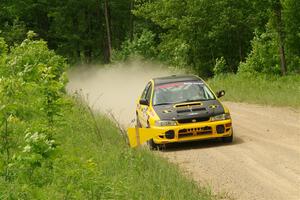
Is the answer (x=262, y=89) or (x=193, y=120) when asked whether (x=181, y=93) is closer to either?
(x=193, y=120)

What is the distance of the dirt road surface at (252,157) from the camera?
8992 mm

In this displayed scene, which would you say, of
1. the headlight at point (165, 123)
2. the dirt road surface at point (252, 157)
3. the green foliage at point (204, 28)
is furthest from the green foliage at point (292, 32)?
the headlight at point (165, 123)

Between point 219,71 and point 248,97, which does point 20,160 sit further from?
point 219,71

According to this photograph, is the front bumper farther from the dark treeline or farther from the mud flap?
the dark treeline

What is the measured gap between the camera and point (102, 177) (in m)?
7.62

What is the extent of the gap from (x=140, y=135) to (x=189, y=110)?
4.36 ft

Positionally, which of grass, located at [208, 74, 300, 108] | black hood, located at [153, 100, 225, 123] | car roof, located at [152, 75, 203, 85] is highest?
car roof, located at [152, 75, 203, 85]

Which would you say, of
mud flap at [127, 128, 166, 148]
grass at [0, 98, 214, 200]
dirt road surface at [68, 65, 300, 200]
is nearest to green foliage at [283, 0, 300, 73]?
dirt road surface at [68, 65, 300, 200]

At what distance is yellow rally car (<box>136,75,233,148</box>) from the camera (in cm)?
1297

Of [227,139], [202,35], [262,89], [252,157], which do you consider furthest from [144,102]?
[202,35]

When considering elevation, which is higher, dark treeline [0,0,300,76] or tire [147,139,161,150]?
dark treeline [0,0,300,76]

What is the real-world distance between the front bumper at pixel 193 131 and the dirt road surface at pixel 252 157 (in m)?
0.27

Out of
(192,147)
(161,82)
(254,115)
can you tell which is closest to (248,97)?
(254,115)

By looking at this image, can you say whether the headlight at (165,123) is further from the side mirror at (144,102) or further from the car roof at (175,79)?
the car roof at (175,79)
